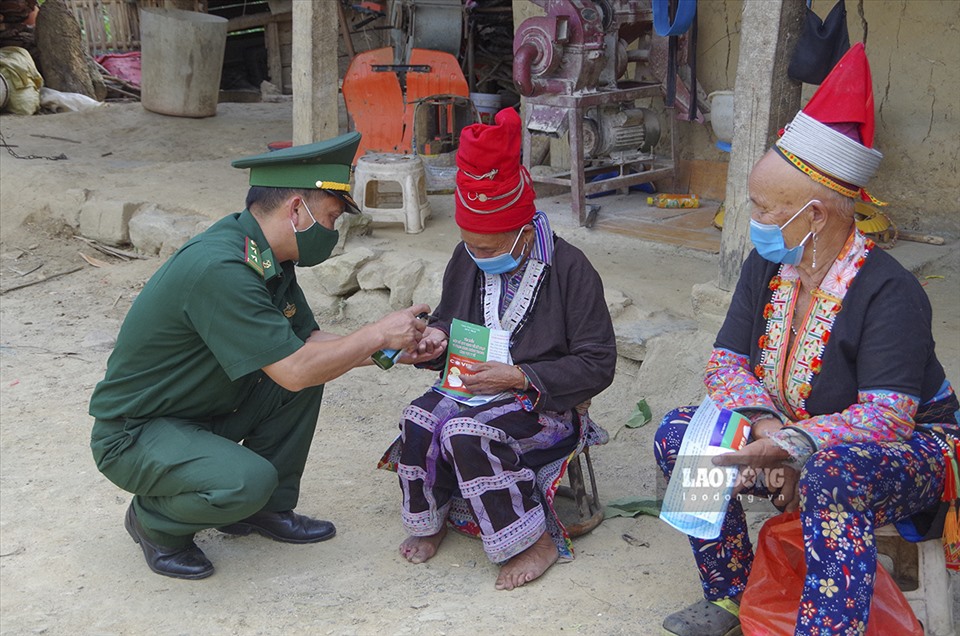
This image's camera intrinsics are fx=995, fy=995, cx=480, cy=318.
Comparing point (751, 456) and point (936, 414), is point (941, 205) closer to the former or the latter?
point (936, 414)

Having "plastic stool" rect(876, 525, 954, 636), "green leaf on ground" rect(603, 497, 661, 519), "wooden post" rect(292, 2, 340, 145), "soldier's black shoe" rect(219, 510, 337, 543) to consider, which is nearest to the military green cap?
"soldier's black shoe" rect(219, 510, 337, 543)

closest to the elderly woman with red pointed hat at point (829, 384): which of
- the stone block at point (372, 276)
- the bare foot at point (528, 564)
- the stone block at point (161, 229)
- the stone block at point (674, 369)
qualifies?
the bare foot at point (528, 564)

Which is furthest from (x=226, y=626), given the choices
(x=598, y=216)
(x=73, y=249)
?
(x=73, y=249)

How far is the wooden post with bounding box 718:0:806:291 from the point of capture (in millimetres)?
4082

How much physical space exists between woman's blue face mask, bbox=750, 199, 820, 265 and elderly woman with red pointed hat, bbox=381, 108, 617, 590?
0.69 metres

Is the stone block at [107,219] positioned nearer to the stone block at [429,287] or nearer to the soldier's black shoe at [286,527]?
the stone block at [429,287]

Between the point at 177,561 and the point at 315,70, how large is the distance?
384 cm

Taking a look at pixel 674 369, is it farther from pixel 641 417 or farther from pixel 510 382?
pixel 510 382

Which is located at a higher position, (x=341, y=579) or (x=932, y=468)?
(x=932, y=468)

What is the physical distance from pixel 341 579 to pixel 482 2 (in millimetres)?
8694

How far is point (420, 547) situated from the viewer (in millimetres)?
3367

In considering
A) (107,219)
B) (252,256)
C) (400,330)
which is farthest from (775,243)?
(107,219)

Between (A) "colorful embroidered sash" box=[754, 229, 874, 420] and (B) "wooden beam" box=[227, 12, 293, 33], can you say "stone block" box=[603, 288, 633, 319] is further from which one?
(B) "wooden beam" box=[227, 12, 293, 33]

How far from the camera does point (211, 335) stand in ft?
9.74
